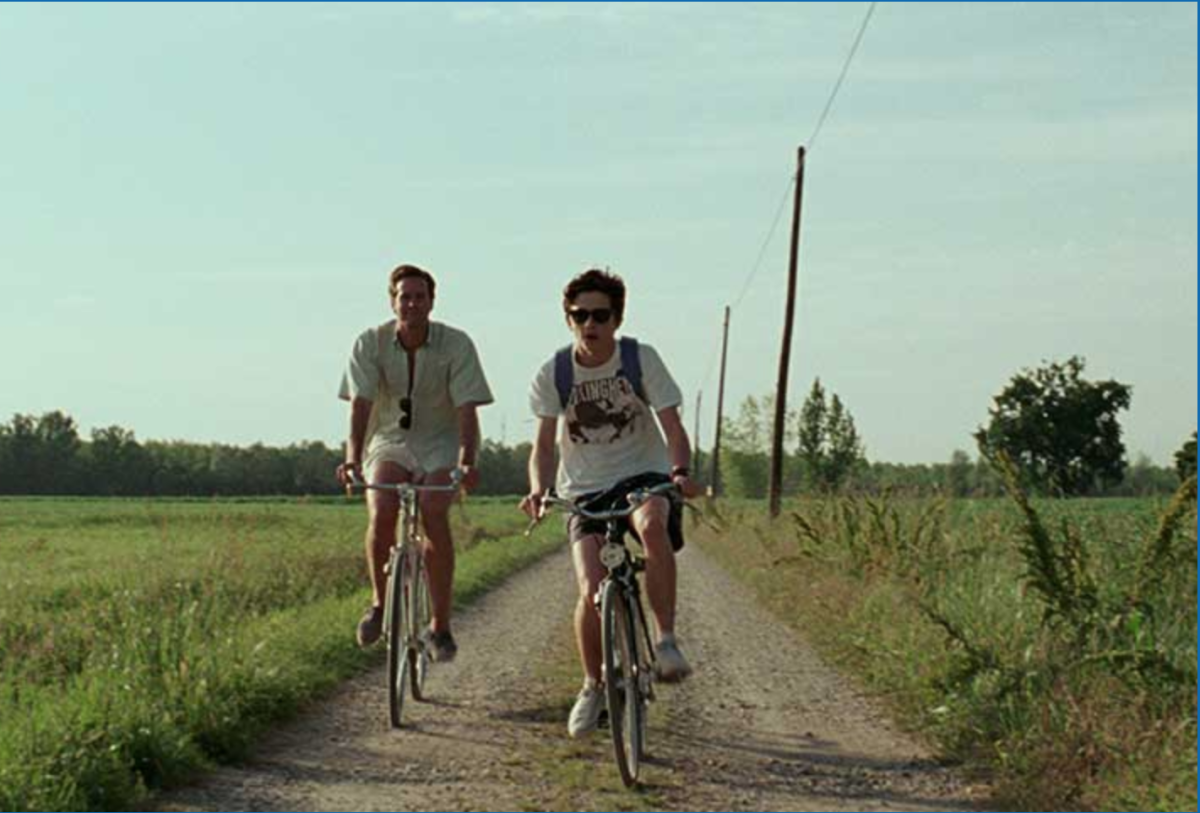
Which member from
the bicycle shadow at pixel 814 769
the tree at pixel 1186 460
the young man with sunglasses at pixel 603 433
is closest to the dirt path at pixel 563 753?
the bicycle shadow at pixel 814 769

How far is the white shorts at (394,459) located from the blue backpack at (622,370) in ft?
5.62

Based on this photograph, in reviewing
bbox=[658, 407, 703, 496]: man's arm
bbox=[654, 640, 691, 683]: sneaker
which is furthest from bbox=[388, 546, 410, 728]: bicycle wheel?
bbox=[658, 407, 703, 496]: man's arm

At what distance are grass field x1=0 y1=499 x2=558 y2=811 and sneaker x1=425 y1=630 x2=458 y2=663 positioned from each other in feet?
2.09

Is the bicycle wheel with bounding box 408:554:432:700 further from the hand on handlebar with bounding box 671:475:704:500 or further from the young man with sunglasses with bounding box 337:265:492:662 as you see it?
the hand on handlebar with bounding box 671:475:704:500

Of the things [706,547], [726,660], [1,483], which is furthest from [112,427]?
[706,547]

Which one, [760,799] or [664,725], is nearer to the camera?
[760,799]

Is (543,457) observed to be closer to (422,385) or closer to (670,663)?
(670,663)

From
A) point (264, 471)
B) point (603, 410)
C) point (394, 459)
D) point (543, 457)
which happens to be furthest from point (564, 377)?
point (264, 471)

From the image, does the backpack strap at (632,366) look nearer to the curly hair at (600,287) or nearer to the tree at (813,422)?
the curly hair at (600,287)

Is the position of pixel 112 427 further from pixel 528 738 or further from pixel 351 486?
pixel 528 738

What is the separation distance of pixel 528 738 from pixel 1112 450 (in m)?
93.8

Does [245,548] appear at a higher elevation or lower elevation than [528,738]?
higher

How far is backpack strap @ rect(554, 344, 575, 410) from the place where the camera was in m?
7.31

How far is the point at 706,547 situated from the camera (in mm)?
32344
